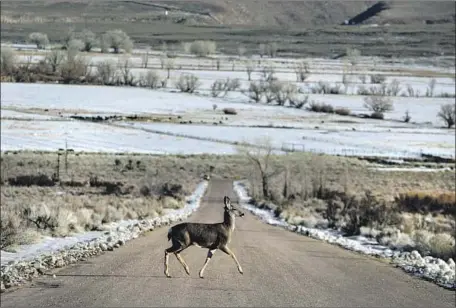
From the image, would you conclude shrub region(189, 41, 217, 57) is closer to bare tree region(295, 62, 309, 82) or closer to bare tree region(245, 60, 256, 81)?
bare tree region(245, 60, 256, 81)

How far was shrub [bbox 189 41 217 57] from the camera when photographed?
158 m

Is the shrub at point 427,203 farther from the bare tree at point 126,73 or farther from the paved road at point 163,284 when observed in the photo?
the bare tree at point 126,73

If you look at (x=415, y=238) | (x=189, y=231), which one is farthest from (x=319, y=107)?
(x=189, y=231)

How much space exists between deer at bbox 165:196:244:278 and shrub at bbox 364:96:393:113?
10656 centimetres

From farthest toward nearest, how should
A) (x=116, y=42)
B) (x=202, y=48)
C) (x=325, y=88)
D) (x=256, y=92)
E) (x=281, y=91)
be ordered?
(x=202, y=48)
(x=325, y=88)
(x=116, y=42)
(x=281, y=91)
(x=256, y=92)

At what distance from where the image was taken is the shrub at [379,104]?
108250mm

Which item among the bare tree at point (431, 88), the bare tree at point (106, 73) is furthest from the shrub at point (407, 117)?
the bare tree at point (106, 73)

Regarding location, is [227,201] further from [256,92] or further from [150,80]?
[150,80]

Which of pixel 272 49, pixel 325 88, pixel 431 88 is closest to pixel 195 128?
pixel 325 88

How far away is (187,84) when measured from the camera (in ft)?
395

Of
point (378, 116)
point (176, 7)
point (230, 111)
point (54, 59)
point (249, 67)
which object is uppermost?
point (249, 67)

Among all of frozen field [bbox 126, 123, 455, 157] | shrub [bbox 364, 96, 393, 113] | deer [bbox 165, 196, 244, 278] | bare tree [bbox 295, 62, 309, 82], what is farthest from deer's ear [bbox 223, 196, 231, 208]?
bare tree [bbox 295, 62, 309, 82]

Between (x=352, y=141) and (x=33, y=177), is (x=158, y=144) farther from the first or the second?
(x=33, y=177)

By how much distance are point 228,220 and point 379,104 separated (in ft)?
359
